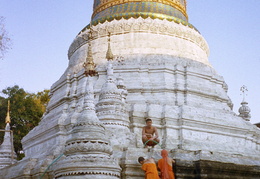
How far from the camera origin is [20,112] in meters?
26.6

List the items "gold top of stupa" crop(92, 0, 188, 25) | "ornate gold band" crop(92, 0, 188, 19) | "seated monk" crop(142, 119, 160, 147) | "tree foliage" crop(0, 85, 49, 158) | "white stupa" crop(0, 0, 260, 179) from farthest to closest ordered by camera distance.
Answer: "tree foliage" crop(0, 85, 49, 158), "ornate gold band" crop(92, 0, 188, 19), "gold top of stupa" crop(92, 0, 188, 25), "seated monk" crop(142, 119, 160, 147), "white stupa" crop(0, 0, 260, 179)

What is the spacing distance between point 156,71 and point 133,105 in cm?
314

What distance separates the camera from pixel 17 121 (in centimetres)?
2650

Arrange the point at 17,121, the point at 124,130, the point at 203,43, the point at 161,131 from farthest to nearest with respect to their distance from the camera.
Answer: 1. the point at 17,121
2. the point at 203,43
3. the point at 161,131
4. the point at 124,130

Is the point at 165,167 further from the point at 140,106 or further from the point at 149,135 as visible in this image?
the point at 140,106

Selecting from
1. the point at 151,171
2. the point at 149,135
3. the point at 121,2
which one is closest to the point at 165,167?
the point at 151,171

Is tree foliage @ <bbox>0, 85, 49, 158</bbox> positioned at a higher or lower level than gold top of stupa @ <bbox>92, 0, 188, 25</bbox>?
lower

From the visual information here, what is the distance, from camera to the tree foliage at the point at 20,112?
86.5 ft

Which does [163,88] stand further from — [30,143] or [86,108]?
[86,108]

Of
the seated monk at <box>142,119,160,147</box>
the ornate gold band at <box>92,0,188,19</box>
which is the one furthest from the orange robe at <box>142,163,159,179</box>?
the ornate gold band at <box>92,0,188,19</box>

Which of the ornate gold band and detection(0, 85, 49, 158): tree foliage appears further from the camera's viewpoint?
detection(0, 85, 49, 158): tree foliage

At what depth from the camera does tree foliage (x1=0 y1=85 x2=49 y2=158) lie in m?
26.4

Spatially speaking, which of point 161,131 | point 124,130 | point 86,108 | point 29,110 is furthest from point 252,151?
point 29,110

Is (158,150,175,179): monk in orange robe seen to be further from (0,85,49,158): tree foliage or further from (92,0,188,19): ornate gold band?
(0,85,49,158): tree foliage
